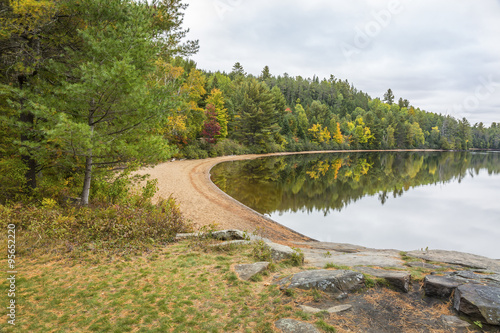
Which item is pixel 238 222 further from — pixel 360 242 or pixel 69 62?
pixel 69 62

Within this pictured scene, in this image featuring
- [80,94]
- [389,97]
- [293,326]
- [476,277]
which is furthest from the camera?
[389,97]

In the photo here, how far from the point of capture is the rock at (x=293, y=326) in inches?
145

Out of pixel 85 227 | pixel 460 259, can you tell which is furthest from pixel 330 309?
pixel 85 227

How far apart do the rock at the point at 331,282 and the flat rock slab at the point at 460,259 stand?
3.24 metres

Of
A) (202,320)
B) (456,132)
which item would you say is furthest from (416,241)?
(456,132)

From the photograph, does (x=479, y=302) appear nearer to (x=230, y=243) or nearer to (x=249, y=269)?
(x=249, y=269)

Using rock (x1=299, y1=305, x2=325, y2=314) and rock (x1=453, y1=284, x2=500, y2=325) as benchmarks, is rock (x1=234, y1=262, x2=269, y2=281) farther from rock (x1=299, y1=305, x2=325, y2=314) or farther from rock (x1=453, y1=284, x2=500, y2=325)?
rock (x1=453, y1=284, x2=500, y2=325)

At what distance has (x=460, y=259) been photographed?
6.77 metres

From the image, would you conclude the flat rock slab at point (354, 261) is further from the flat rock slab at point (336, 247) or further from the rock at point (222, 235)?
the rock at point (222, 235)

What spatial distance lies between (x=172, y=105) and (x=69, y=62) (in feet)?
10.7

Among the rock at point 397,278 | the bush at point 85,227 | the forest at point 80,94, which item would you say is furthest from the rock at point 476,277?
the forest at point 80,94

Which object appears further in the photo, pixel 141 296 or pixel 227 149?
pixel 227 149

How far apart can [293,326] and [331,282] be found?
1345 mm

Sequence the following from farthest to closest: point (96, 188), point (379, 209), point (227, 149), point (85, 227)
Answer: point (227, 149)
point (379, 209)
point (96, 188)
point (85, 227)
